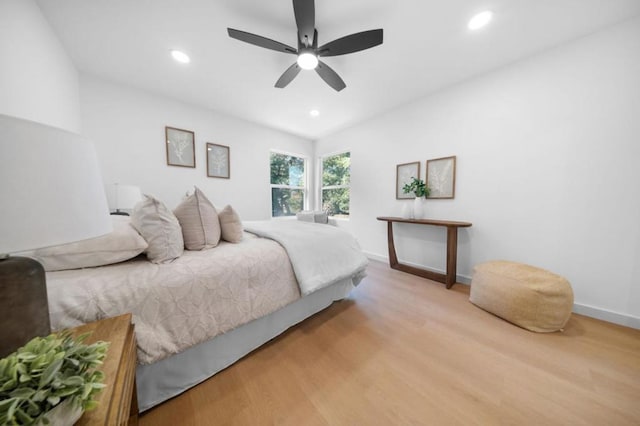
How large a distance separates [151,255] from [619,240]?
3556mm

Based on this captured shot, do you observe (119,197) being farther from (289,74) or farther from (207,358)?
(289,74)

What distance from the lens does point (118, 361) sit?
58 cm

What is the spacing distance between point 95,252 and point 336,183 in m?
3.65

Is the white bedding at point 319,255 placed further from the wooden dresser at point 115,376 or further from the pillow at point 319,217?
the pillow at point 319,217

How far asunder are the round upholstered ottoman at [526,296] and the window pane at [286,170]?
3.53 m

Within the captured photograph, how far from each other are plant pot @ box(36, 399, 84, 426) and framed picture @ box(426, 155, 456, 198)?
3.16m

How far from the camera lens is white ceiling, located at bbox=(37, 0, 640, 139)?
150cm

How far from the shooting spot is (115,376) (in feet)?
1.74

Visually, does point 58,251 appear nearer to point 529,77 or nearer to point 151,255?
point 151,255

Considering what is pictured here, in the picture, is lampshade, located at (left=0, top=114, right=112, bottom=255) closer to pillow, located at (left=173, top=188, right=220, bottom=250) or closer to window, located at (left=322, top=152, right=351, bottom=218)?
pillow, located at (left=173, top=188, right=220, bottom=250)

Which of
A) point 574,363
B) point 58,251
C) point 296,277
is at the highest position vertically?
point 58,251

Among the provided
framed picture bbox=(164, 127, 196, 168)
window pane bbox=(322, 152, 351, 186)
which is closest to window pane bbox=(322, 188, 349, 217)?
window pane bbox=(322, 152, 351, 186)

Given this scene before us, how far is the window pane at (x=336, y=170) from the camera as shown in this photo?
13.0 feet

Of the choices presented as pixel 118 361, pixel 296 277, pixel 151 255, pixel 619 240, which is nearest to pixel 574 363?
pixel 619 240
